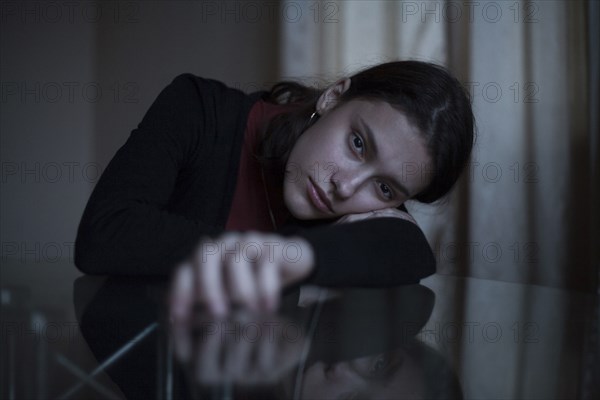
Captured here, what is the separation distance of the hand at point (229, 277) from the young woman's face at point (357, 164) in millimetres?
319

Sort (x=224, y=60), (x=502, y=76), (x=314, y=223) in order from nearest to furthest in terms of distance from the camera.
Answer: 1. (x=314, y=223)
2. (x=502, y=76)
3. (x=224, y=60)

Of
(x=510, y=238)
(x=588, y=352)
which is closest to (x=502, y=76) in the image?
(x=510, y=238)

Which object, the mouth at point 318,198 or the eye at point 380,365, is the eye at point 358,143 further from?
the eye at point 380,365

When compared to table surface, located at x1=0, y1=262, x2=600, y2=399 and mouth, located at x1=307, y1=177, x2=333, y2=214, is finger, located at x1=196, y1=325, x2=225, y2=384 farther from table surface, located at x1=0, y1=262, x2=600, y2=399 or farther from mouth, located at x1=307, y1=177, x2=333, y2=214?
mouth, located at x1=307, y1=177, x2=333, y2=214

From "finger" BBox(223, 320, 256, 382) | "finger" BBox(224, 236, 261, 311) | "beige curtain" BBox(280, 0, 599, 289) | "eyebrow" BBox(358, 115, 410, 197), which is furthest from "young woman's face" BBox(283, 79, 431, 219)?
"beige curtain" BBox(280, 0, 599, 289)

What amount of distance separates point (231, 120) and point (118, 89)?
101 cm

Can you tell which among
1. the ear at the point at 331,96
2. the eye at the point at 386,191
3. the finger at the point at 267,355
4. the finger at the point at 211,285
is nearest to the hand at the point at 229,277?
the finger at the point at 211,285

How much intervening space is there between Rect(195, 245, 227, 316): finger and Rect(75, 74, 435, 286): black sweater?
0.64 ft

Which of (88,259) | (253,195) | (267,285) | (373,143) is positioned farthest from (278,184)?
(267,285)

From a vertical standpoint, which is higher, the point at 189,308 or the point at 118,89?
the point at 118,89

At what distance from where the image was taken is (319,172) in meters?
0.98

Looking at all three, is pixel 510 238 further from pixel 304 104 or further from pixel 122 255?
pixel 122 255

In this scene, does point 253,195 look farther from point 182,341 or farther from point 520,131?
point 520,131

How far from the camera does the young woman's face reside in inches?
36.9
